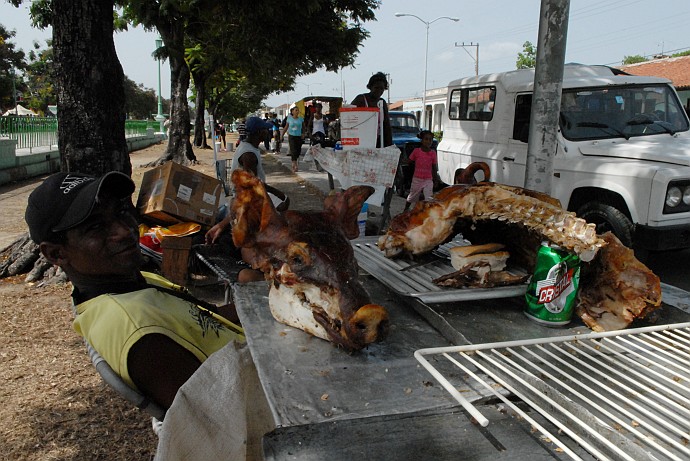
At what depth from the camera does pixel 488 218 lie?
2070 mm

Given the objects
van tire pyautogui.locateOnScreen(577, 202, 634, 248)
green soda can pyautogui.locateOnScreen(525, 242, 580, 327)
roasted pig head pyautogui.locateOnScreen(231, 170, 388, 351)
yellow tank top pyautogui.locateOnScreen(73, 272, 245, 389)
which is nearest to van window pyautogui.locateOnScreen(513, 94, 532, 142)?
van tire pyautogui.locateOnScreen(577, 202, 634, 248)

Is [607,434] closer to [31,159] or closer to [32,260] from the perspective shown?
[32,260]

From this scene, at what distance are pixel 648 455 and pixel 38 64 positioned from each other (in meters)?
72.3

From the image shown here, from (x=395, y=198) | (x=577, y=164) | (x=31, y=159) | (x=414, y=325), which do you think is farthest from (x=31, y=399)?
(x=31, y=159)

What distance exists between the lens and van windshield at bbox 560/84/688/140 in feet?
21.6

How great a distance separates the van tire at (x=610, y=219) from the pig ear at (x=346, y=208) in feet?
14.4

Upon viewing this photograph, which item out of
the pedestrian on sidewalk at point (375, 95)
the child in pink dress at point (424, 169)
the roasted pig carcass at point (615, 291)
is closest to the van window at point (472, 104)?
the child in pink dress at point (424, 169)

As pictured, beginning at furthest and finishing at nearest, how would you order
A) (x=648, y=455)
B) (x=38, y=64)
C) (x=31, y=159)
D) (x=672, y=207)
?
(x=38, y=64)
(x=31, y=159)
(x=672, y=207)
(x=648, y=455)

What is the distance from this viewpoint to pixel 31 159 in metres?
15.8

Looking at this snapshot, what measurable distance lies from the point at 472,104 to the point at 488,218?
7.20m

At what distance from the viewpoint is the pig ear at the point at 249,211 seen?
5.68 ft

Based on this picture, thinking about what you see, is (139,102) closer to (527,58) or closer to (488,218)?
(527,58)

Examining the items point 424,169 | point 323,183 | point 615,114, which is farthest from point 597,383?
point 323,183

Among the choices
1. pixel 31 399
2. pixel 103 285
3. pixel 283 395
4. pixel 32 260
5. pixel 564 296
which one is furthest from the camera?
pixel 32 260
